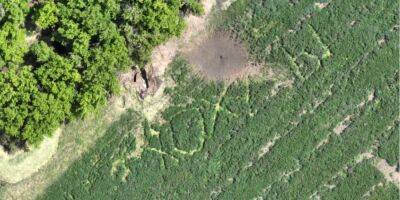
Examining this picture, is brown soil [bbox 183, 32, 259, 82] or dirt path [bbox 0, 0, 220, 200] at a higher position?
brown soil [bbox 183, 32, 259, 82]

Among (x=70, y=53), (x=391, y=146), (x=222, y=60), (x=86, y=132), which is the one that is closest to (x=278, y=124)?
(x=222, y=60)

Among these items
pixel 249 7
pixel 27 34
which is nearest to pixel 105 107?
pixel 27 34

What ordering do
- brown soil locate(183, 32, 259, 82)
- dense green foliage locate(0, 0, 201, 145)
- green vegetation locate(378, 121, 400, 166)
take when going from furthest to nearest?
brown soil locate(183, 32, 259, 82) → green vegetation locate(378, 121, 400, 166) → dense green foliage locate(0, 0, 201, 145)

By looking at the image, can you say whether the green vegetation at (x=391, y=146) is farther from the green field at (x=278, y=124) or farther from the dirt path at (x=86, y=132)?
the dirt path at (x=86, y=132)

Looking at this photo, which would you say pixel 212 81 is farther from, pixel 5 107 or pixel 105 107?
pixel 5 107

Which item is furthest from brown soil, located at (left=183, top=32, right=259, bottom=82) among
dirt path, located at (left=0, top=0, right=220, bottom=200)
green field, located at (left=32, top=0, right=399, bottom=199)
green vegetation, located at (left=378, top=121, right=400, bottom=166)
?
green vegetation, located at (left=378, top=121, right=400, bottom=166)

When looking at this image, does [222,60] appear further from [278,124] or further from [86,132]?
[86,132]

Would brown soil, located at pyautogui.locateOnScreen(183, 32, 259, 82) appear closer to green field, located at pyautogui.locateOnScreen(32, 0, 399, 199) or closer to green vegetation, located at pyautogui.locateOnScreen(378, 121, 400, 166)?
green field, located at pyautogui.locateOnScreen(32, 0, 399, 199)

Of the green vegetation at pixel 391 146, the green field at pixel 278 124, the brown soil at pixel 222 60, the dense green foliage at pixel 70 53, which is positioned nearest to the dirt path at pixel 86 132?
the green field at pixel 278 124
